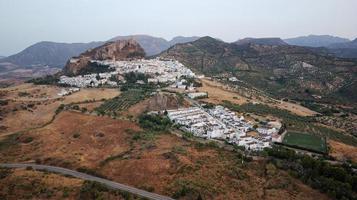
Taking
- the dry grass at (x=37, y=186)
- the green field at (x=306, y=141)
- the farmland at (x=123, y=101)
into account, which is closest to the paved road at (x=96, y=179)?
the dry grass at (x=37, y=186)

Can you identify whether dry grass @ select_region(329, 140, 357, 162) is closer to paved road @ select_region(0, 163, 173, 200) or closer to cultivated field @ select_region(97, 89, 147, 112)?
paved road @ select_region(0, 163, 173, 200)

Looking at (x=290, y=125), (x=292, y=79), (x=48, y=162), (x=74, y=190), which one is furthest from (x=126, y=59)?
(x=74, y=190)

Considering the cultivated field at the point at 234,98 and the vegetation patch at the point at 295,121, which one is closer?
the vegetation patch at the point at 295,121

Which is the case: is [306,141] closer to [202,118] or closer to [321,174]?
[321,174]

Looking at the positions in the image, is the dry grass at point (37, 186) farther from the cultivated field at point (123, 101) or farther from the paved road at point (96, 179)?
the cultivated field at point (123, 101)

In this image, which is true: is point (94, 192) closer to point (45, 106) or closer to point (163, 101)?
point (163, 101)

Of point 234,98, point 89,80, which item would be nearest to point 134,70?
point 89,80

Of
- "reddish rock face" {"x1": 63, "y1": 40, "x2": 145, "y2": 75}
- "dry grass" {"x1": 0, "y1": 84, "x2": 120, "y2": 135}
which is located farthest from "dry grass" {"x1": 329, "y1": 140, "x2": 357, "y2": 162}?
"reddish rock face" {"x1": 63, "y1": 40, "x2": 145, "y2": 75}

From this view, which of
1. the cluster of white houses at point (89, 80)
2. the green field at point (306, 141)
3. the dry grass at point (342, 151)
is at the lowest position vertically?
the dry grass at point (342, 151)
